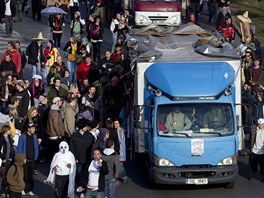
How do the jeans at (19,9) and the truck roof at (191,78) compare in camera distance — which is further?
the jeans at (19,9)

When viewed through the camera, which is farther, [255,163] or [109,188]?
[255,163]

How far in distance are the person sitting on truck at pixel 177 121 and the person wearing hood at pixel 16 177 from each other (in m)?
3.39

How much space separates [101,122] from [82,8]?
20.2 m

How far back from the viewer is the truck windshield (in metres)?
20.1

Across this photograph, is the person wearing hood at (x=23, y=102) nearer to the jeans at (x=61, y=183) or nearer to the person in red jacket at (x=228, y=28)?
the jeans at (x=61, y=183)

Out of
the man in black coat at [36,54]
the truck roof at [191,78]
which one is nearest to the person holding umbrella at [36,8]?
the man in black coat at [36,54]

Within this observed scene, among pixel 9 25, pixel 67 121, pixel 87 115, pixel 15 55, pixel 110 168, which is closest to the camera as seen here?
pixel 110 168

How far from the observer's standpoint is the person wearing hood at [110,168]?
18.2 meters

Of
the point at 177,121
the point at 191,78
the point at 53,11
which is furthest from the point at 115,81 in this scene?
the point at 53,11

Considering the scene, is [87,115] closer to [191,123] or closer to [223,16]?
[191,123]

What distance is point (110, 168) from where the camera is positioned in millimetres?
18219

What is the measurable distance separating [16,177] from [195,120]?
4.08 metres

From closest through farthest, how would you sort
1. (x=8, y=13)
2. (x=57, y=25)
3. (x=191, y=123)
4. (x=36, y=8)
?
1. (x=191, y=123)
2. (x=57, y=25)
3. (x=8, y=13)
4. (x=36, y=8)

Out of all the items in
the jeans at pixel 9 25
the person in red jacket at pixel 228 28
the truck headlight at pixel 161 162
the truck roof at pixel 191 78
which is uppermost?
the truck roof at pixel 191 78
